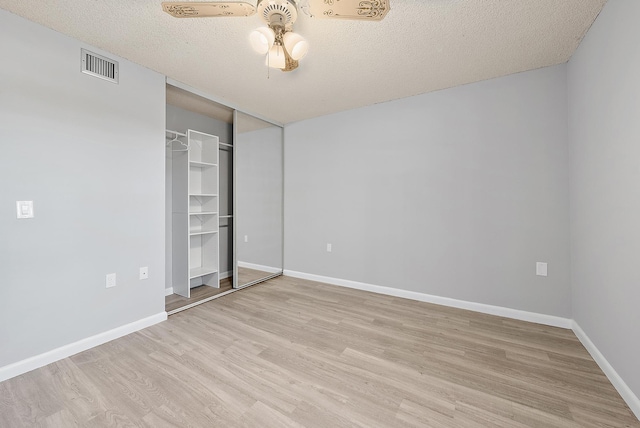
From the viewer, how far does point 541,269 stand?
2.44m

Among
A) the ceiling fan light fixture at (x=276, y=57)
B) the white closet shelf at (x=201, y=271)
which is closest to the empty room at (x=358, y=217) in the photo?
the ceiling fan light fixture at (x=276, y=57)

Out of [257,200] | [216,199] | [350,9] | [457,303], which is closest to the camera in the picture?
[350,9]

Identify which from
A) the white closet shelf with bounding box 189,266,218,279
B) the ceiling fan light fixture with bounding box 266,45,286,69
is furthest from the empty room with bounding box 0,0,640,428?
the white closet shelf with bounding box 189,266,218,279

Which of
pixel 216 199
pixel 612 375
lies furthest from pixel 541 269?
pixel 216 199

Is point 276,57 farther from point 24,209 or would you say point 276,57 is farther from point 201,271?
point 201,271

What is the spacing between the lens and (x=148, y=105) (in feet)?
7.93

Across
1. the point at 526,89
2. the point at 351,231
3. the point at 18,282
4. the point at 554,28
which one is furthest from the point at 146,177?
the point at 526,89

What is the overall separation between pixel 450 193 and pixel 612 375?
180cm

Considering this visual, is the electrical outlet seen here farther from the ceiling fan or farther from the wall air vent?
the ceiling fan

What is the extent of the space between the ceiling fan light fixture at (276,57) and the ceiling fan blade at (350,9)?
0.38 metres

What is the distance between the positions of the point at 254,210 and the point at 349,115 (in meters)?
1.87

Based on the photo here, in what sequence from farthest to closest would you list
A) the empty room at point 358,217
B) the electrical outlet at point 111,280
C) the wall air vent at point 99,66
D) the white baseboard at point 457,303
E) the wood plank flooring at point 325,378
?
the white baseboard at point 457,303 < the electrical outlet at point 111,280 < the wall air vent at point 99,66 < the empty room at point 358,217 < the wood plank flooring at point 325,378

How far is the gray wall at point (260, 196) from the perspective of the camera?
3.44m

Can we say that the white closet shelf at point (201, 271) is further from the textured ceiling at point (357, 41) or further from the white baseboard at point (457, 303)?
the textured ceiling at point (357, 41)
